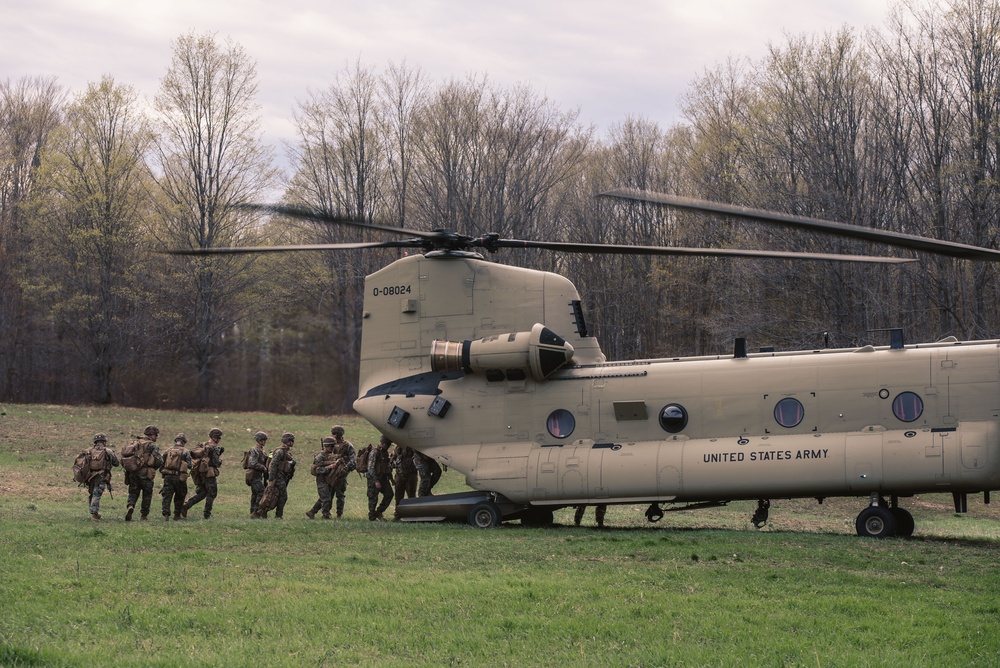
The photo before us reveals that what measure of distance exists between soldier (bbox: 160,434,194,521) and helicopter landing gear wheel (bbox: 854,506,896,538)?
39.6 ft

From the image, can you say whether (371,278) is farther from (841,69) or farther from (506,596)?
(841,69)

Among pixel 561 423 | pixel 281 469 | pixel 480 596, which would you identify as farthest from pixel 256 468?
pixel 480 596

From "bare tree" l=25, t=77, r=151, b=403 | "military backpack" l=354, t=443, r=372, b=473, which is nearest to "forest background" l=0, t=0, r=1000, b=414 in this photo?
"bare tree" l=25, t=77, r=151, b=403

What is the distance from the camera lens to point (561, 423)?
Result: 1797 cm

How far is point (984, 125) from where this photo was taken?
33.8 m

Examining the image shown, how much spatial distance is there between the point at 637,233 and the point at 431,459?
102 feet

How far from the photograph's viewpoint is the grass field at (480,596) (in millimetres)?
9359

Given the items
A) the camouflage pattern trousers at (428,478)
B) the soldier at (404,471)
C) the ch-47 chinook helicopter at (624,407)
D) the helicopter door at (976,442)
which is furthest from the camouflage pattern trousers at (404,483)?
the helicopter door at (976,442)

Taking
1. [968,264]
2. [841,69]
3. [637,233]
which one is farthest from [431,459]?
[637,233]

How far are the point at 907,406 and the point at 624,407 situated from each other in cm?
452

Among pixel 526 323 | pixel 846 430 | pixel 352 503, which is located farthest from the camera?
pixel 352 503

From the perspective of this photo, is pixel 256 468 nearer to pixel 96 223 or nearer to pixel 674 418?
pixel 674 418

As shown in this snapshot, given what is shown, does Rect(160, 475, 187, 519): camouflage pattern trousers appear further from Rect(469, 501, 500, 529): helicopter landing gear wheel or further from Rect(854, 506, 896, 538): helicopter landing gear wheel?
Rect(854, 506, 896, 538): helicopter landing gear wheel

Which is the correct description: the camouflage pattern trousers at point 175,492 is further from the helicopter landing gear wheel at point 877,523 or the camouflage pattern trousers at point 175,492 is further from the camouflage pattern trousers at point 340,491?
the helicopter landing gear wheel at point 877,523
